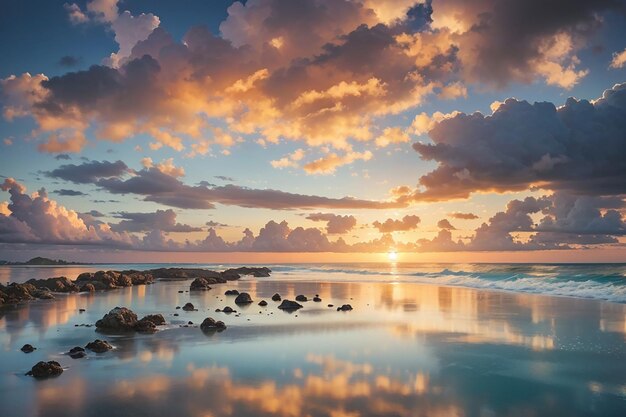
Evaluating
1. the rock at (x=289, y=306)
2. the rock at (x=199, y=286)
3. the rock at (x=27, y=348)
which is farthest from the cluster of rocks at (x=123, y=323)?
the rock at (x=199, y=286)

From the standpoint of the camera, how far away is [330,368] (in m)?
15.3

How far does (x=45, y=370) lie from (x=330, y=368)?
9495 mm

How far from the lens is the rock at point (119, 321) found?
2267 centimetres

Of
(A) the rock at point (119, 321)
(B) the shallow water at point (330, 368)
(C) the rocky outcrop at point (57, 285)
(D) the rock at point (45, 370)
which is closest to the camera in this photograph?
(B) the shallow water at point (330, 368)

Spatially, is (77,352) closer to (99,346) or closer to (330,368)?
(99,346)

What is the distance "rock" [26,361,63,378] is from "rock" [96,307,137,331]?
328 inches

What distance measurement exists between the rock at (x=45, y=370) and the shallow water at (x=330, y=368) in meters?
0.46

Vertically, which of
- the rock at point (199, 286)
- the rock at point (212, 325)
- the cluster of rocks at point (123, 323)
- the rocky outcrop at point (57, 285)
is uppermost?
the cluster of rocks at point (123, 323)

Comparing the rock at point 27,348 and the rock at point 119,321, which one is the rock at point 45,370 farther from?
the rock at point 119,321

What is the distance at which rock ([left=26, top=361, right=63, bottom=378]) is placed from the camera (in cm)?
1394

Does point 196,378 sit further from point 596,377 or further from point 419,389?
point 596,377

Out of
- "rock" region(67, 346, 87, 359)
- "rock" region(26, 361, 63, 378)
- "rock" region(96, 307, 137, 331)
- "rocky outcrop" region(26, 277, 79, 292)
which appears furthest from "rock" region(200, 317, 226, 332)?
"rocky outcrop" region(26, 277, 79, 292)

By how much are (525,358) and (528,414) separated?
676 centimetres

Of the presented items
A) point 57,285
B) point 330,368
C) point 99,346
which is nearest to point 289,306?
point 99,346
